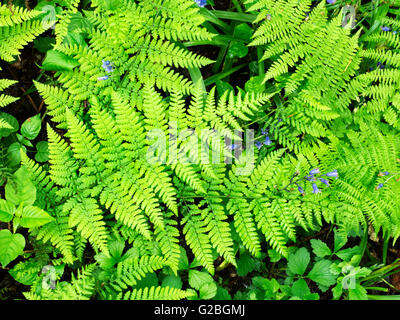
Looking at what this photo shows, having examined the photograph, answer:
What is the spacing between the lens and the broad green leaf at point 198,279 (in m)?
2.72

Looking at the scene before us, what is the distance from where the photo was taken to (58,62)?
2.50 meters

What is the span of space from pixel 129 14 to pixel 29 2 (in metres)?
1.22

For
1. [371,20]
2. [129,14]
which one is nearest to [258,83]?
[129,14]

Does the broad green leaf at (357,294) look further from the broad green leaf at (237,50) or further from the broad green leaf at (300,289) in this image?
the broad green leaf at (237,50)

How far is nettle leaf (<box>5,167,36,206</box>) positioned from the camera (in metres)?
2.20

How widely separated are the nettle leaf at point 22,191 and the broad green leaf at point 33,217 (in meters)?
0.07

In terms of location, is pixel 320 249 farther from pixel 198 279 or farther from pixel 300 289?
pixel 198 279

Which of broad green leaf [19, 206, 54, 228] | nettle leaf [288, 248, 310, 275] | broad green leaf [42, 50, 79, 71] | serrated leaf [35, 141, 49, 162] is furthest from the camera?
nettle leaf [288, 248, 310, 275]

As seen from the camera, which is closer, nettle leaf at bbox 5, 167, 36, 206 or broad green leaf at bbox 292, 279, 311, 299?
nettle leaf at bbox 5, 167, 36, 206

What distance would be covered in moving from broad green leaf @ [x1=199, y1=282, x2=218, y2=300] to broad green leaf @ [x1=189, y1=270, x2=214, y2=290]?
0.21 feet

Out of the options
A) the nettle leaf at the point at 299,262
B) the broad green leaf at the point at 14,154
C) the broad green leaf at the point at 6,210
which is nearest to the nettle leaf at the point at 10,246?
the broad green leaf at the point at 6,210

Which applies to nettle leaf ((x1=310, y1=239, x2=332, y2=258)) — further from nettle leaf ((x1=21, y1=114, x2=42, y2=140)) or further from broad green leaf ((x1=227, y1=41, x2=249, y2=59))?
nettle leaf ((x1=21, y1=114, x2=42, y2=140))

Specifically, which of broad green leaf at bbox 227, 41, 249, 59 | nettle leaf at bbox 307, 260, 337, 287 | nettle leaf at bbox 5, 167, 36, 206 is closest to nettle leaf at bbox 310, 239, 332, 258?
nettle leaf at bbox 307, 260, 337, 287

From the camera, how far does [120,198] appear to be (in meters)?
2.31
